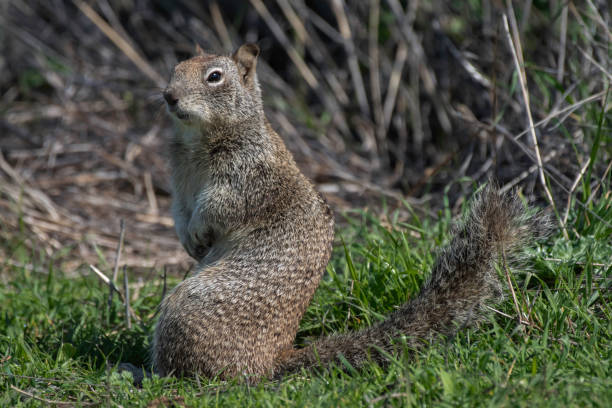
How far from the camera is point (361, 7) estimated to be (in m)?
8.07

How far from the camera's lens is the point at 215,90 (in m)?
4.11

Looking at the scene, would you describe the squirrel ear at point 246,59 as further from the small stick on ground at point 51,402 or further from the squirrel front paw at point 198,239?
the small stick on ground at point 51,402

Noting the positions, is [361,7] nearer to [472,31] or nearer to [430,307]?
[472,31]

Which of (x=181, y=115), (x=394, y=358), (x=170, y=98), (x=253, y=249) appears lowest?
(x=394, y=358)

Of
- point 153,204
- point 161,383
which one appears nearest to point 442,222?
point 161,383

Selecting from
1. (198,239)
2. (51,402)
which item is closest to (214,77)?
(198,239)

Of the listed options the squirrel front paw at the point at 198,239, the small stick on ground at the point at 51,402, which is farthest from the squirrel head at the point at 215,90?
the small stick on ground at the point at 51,402

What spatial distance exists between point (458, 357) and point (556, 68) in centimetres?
337

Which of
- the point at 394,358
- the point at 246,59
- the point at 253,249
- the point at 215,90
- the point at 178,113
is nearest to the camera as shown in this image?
the point at 394,358

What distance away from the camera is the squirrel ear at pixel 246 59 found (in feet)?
14.3

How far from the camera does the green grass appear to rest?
2.87m

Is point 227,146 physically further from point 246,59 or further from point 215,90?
point 246,59

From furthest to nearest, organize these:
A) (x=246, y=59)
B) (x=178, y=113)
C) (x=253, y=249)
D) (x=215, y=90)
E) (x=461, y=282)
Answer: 1. (x=246, y=59)
2. (x=215, y=90)
3. (x=178, y=113)
4. (x=253, y=249)
5. (x=461, y=282)

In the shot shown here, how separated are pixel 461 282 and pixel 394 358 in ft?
1.64
